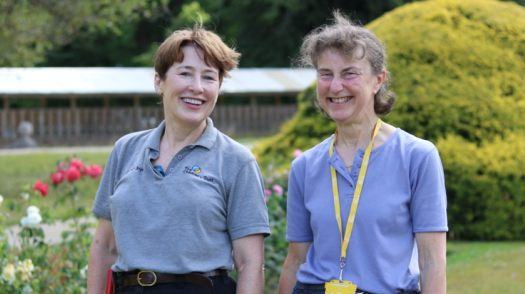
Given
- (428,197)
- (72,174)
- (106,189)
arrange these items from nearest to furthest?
1. (428,197)
2. (106,189)
3. (72,174)

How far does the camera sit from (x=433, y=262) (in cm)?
236

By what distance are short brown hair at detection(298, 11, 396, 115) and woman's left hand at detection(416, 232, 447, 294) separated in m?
0.61

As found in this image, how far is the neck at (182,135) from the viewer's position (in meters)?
2.79

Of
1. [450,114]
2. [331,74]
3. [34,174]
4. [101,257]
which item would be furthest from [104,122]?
[331,74]

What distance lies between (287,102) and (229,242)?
3303 cm

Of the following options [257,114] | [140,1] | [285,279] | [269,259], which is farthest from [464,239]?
[257,114]

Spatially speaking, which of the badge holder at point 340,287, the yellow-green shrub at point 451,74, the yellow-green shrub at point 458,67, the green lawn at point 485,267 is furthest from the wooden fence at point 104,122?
the badge holder at point 340,287

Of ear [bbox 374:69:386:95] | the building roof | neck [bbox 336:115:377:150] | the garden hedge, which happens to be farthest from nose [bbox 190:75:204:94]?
the building roof

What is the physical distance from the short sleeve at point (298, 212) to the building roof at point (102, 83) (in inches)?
810

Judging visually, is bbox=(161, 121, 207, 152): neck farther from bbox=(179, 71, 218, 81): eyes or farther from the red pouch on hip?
the red pouch on hip

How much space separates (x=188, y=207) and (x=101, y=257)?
0.59m

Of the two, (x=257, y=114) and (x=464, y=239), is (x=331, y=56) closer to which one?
(x=464, y=239)

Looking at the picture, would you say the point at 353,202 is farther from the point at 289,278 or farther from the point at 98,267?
the point at 98,267

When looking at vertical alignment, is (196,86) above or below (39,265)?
above
